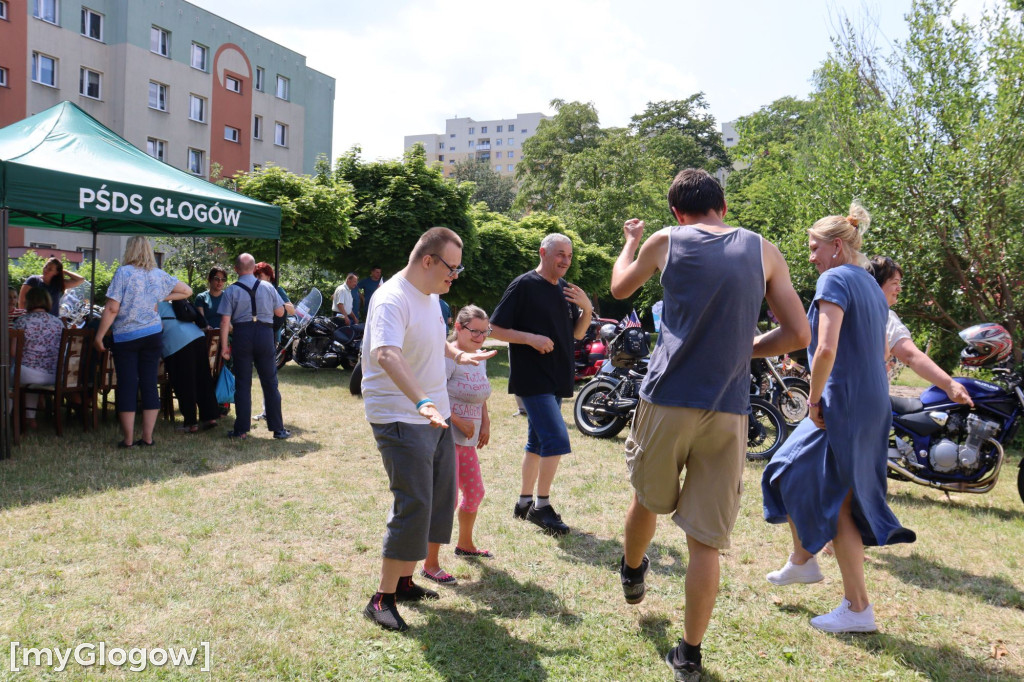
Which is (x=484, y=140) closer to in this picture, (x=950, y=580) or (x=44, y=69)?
(x=44, y=69)

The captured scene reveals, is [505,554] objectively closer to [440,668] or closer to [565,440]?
[565,440]

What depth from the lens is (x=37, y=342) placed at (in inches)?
283

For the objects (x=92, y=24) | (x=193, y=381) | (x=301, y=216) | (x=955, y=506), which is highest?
(x=92, y=24)

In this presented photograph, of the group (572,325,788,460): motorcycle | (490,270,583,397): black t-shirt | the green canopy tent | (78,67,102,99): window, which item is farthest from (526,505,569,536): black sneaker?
(78,67,102,99): window

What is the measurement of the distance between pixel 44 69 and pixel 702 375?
33.1 metres

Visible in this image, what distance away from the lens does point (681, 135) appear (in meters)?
48.5

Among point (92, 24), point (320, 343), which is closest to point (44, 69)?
point (92, 24)

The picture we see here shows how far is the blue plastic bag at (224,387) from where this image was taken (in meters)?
8.09

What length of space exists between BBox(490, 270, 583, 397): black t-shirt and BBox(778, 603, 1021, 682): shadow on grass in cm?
208

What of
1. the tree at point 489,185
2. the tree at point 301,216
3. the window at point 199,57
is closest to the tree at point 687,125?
the tree at point 489,185

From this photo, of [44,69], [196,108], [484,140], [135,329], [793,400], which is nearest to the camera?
[135,329]

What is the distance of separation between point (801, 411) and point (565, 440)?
4943 mm

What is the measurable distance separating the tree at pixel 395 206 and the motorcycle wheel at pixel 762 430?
409 inches

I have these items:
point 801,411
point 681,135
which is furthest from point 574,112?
point 801,411
